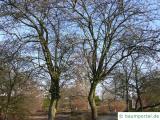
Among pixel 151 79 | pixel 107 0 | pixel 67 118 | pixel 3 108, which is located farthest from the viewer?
pixel 67 118

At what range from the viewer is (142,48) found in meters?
26.7

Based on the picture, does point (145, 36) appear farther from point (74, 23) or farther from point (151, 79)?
point (151, 79)

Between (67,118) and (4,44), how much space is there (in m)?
35.9

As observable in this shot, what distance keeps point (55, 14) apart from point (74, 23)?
1190 millimetres

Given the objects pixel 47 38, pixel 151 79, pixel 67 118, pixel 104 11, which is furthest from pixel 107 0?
pixel 67 118

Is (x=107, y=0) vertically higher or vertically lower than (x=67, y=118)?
higher

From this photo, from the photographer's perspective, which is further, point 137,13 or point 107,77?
point 107,77

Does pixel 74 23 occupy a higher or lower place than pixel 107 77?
higher

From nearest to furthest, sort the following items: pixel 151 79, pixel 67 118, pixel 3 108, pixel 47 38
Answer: pixel 47 38
pixel 151 79
pixel 3 108
pixel 67 118

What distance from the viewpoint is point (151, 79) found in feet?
131

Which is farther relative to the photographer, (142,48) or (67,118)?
(67,118)

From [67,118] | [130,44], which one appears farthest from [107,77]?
[67,118]

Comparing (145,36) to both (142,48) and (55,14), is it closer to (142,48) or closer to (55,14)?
(142,48)

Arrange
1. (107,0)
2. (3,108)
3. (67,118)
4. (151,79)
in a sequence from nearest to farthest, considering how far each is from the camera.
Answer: (107,0) → (151,79) → (3,108) → (67,118)
